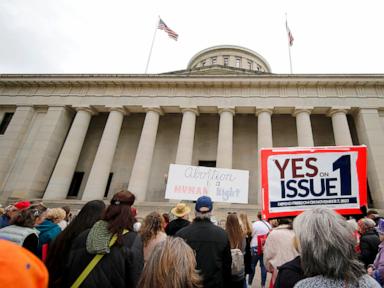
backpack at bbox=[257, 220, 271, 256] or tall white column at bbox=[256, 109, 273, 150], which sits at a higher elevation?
tall white column at bbox=[256, 109, 273, 150]

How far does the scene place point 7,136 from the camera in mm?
20375

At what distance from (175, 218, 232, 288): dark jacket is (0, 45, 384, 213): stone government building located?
12.9 metres

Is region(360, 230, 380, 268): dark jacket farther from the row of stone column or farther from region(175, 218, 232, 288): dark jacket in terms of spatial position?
the row of stone column

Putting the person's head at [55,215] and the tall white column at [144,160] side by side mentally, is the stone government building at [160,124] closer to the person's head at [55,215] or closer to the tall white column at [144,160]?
the tall white column at [144,160]

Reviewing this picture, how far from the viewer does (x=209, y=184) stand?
960 centimetres

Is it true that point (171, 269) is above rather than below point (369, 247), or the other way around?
below

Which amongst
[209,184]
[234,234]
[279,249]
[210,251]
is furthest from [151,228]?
[209,184]

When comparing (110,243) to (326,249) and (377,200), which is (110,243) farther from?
(377,200)

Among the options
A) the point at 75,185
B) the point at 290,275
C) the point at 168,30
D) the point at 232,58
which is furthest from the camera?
the point at 232,58

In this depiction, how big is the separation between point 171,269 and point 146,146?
695 inches

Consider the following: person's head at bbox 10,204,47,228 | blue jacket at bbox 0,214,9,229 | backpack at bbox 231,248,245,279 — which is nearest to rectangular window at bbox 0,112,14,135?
blue jacket at bbox 0,214,9,229

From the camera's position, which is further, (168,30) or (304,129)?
(168,30)

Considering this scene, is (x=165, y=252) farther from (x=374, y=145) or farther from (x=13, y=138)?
(x=13, y=138)

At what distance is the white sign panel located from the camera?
933 centimetres
